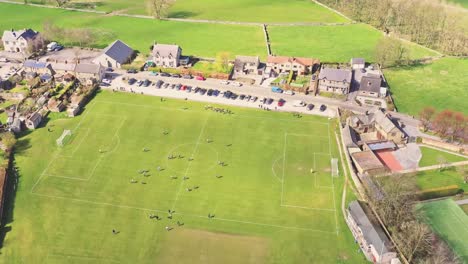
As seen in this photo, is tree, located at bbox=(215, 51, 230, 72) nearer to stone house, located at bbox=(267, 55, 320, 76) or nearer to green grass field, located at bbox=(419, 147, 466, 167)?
stone house, located at bbox=(267, 55, 320, 76)

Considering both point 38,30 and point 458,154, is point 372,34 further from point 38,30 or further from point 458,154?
point 38,30

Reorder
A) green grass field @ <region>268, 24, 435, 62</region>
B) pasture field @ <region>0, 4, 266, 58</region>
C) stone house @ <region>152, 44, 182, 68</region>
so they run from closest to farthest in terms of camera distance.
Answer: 1. stone house @ <region>152, 44, 182, 68</region>
2. green grass field @ <region>268, 24, 435, 62</region>
3. pasture field @ <region>0, 4, 266, 58</region>

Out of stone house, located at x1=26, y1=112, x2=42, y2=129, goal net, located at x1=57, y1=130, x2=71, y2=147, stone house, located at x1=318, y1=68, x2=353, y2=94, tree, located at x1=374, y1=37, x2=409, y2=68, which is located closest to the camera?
goal net, located at x1=57, y1=130, x2=71, y2=147

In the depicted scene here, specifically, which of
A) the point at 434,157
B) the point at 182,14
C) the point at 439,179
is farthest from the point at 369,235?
the point at 182,14

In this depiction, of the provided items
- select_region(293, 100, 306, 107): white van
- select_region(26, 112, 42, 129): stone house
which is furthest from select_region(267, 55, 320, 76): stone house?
select_region(26, 112, 42, 129): stone house

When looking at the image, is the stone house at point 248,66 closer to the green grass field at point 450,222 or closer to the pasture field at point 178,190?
the pasture field at point 178,190

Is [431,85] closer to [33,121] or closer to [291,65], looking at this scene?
[291,65]

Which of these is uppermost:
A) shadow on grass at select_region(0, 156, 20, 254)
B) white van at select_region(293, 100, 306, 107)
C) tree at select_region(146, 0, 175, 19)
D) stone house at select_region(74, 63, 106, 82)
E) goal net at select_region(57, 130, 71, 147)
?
tree at select_region(146, 0, 175, 19)
